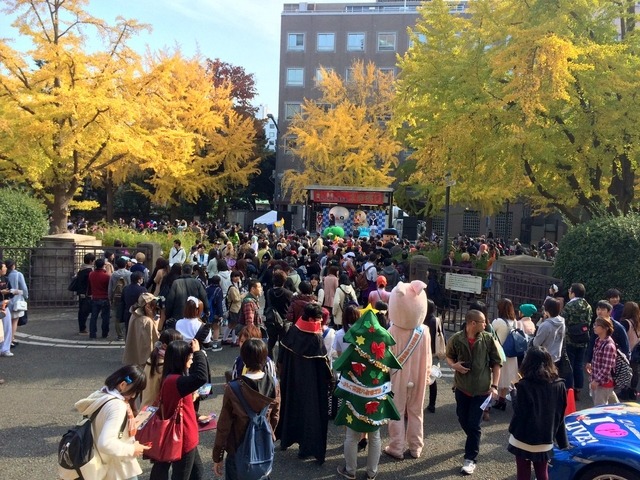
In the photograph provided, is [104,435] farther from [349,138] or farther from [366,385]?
[349,138]

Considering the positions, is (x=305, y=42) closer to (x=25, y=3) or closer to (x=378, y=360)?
(x=25, y=3)

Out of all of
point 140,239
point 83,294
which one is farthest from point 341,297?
point 140,239

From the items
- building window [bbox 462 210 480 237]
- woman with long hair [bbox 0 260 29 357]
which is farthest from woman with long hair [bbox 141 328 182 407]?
building window [bbox 462 210 480 237]

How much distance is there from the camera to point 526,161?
14.3 metres

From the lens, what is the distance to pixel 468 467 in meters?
5.25

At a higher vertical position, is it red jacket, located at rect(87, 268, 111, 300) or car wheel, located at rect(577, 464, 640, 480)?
red jacket, located at rect(87, 268, 111, 300)

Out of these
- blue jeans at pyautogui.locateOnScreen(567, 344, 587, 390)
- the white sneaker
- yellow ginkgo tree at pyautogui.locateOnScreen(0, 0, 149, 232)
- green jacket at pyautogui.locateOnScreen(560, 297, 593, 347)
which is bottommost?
the white sneaker

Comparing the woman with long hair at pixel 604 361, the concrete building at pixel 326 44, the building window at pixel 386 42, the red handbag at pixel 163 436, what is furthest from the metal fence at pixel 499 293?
the building window at pixel 386 42

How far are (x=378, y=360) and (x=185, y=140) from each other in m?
16.7

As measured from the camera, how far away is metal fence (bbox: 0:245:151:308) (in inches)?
502

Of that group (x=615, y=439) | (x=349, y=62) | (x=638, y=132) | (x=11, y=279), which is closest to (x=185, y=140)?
(x=11, y=279)

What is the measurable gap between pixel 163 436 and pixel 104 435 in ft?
2.14

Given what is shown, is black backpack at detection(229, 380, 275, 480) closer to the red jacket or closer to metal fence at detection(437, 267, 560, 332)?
the red jacket

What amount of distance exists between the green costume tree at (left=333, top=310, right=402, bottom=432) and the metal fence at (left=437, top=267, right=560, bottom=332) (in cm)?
622
